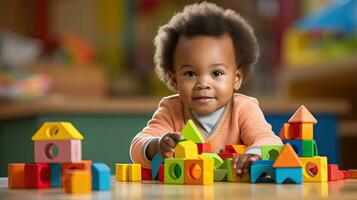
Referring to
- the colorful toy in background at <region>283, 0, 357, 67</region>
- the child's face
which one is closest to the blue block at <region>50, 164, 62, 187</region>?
the child's face

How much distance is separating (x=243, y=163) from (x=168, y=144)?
0.29 ft

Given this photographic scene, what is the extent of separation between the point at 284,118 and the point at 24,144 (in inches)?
27.9

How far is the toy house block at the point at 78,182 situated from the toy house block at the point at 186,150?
16cm

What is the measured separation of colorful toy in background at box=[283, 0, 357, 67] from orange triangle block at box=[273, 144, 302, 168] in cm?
178

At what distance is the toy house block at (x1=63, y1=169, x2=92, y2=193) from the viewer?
77cm

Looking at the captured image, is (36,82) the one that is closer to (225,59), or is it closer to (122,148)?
(122,148)

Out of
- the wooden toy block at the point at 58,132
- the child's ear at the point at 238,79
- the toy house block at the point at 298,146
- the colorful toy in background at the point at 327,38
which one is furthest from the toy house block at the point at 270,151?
the colorful toy in background at the point at 327,38

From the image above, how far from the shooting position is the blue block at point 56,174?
86 cm

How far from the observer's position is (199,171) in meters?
0.90

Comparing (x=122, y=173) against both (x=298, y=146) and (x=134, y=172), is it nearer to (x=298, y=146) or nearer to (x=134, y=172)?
(x=134, y=172)

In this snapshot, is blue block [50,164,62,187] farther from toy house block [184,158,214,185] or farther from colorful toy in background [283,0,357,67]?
colorful toy in background [283,0,357,67]

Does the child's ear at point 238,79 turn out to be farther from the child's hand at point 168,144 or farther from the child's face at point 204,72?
the child's hand at point 168,144

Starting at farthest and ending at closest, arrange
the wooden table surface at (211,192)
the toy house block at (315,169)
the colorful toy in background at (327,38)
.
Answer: the colorful toy in background at (327,38) → the toy house block at (315,169) → the wooden table surface at (211,192)

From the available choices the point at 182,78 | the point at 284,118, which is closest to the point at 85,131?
the point at 284,118
